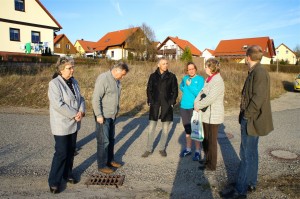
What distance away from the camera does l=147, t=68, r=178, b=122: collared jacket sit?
5.54m

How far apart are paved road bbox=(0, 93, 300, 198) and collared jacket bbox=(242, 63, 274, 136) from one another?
3.59ft

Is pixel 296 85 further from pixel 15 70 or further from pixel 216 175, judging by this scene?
pixel 15 70

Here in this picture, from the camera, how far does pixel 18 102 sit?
11.9m

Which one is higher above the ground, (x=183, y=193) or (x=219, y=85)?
(x=219, y=85)

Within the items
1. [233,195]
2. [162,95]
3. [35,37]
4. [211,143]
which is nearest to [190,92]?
[162,95]

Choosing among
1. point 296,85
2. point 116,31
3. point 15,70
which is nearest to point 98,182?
point 15,70

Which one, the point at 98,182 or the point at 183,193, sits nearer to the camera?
the point at 183,193

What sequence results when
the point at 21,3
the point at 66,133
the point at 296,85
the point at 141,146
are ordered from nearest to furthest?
the point at 66,133
the point at 141,146
the point at 296,85
the point at 21,3

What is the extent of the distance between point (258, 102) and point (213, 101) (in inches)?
41.8

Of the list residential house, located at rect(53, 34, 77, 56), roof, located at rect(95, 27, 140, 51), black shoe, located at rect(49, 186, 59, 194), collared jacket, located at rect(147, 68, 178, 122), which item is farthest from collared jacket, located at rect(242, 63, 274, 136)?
residential house, located at rect(53, 34, 77, 56)

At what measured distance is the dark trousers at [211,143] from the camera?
4.71m

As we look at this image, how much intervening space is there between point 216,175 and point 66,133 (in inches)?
107

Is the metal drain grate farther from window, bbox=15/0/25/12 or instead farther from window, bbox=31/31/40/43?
window, bbox=31/31/40/43

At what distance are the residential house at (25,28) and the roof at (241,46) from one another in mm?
41109
